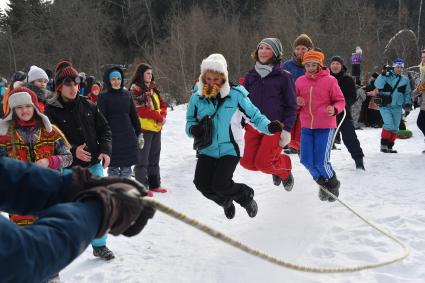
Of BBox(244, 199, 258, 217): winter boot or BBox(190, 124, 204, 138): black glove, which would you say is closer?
BBox(190, 124, 204, 138): black glove

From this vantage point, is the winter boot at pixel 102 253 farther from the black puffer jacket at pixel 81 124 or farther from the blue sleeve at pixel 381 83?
the blue sleeve at pixel 381 83

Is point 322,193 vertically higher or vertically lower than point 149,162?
Result: lower

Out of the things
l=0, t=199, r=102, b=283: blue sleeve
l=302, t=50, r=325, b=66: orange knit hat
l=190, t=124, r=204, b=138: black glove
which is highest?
l=302, t=50, r=325, b=66: orange knit hat

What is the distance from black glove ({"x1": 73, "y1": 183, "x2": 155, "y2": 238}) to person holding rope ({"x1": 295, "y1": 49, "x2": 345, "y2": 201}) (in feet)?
15.1

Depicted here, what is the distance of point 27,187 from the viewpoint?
1.93 metres

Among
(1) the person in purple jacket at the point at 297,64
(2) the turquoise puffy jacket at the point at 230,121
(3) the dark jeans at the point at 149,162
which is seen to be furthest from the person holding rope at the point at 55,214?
(3) the dark jeans at the point at 149,162

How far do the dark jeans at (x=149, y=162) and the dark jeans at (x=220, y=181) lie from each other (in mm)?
2164

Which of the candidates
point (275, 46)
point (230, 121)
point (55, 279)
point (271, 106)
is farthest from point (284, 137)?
point (55, 279)

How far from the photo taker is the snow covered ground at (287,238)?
426cm

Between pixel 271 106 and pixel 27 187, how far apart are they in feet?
14.0

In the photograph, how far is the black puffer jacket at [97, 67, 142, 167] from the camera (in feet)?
21.0

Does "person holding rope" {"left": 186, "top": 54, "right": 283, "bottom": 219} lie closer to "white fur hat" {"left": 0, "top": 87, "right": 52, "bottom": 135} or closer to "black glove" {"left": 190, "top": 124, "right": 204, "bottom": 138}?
"black glove" {"left": 190, "top": 124, "right": 204, "bottom": 138}

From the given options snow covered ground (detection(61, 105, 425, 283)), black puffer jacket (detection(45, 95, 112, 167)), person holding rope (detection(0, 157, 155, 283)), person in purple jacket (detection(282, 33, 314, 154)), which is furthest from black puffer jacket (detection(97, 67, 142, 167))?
person holding rope (detection(0, 157, 155, 283))

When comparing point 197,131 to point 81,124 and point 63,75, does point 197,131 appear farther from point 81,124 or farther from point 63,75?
A: point 63,75
